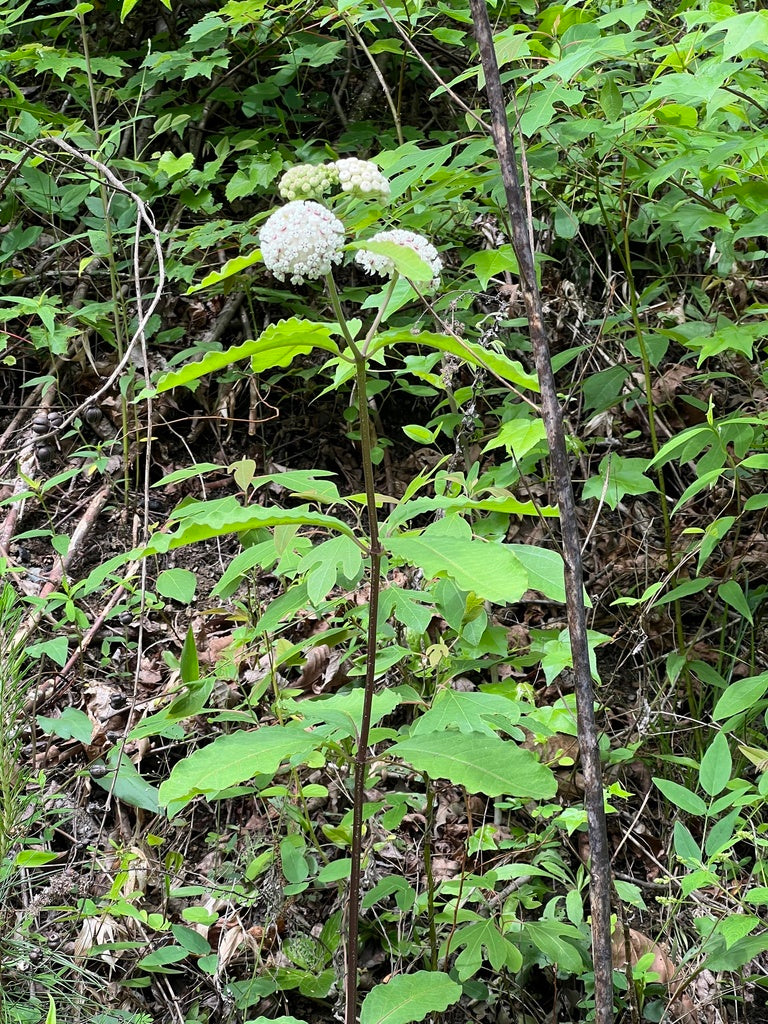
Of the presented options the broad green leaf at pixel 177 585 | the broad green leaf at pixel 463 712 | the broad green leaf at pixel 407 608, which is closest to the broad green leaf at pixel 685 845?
the broad green leaf at pixel 463 712

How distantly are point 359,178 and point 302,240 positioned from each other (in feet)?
0.53

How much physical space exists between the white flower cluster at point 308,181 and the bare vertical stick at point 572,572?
0.80 ft

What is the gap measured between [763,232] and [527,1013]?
2011 mm

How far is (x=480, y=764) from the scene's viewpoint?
3.80 feet

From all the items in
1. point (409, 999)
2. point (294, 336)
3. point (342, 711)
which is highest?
point (294, 336)

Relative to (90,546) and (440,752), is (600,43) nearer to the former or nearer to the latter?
(440,752)

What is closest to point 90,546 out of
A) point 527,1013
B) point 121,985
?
point 121,985

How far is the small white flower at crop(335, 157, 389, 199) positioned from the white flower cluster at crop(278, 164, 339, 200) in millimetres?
11

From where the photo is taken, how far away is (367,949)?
2.20 metres

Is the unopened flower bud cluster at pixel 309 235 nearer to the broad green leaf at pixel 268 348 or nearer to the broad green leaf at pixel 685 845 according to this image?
the broad green leaf at pixel 268 348

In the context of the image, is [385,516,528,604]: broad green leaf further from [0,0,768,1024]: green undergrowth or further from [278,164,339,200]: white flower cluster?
[278,164,339,200]: white flower cluster

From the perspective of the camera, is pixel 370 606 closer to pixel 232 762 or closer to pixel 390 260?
pixel 232 762

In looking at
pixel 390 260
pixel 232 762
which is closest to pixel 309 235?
pixel 390 260

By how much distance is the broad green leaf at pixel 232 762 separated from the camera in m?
1.11
